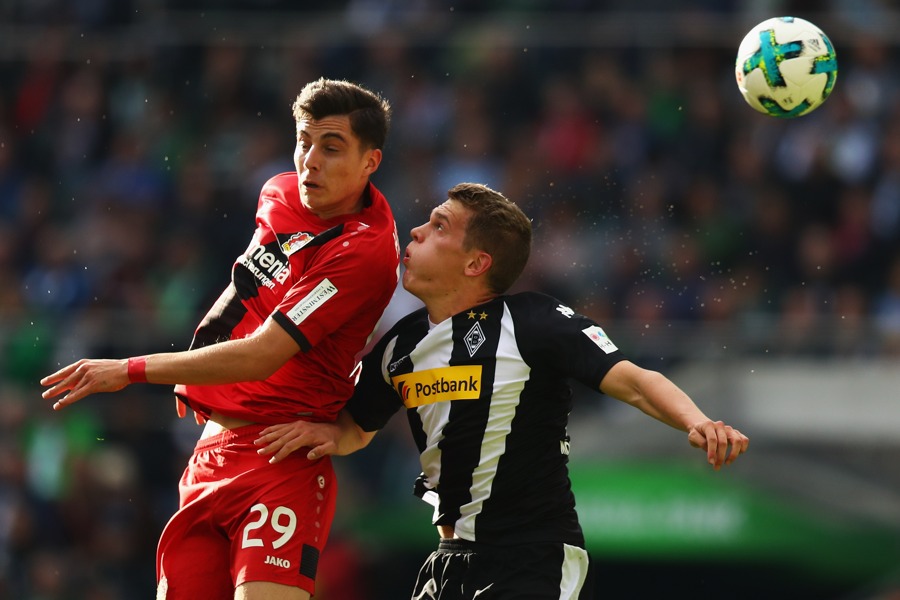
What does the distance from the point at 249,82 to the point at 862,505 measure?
7.36 metres

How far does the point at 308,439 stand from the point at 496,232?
1.14 meters

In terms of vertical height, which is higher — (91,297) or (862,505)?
(91,297)

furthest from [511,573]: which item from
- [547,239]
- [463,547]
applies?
[547,239]

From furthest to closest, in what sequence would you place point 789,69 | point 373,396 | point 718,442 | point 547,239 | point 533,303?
1. point 547,239
2. point 789,69
3. point 373,396
4. point 533,303
5. point 718,442

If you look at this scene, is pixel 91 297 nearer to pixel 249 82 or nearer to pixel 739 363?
pixel 249 82

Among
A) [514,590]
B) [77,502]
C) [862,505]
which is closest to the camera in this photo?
[514,590]

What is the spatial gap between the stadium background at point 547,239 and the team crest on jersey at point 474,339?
5.29 m

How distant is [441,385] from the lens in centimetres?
561

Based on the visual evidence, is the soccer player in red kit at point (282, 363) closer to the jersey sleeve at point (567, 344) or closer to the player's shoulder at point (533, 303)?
the player's shoulder at point (533, 303)

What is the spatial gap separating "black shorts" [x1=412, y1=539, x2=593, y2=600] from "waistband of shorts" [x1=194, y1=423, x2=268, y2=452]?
917mm

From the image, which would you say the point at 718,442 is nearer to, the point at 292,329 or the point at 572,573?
the point at 572,573

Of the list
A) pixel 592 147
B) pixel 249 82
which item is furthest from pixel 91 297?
pixel 592 147

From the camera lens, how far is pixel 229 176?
13664mm

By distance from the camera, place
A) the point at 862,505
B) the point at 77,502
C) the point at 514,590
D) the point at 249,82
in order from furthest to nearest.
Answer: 1. the point at 249,82
2. the point at 77,502
3. the point at 862,505
4. the point at 514,590
